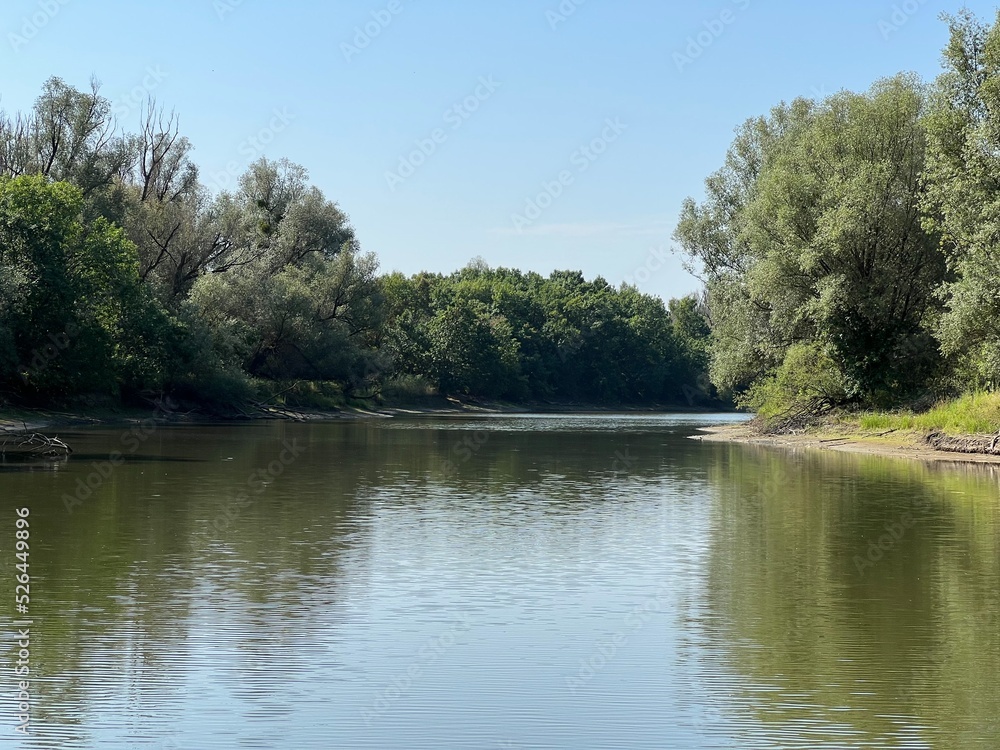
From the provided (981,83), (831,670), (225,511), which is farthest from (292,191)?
(831,670)

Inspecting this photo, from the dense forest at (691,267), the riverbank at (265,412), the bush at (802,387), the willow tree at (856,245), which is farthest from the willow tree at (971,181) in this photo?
the riverbank at (265,412)

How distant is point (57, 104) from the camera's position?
6950 centimetres

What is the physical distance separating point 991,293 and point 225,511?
26305 mm

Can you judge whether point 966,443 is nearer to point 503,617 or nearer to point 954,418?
point 954,418

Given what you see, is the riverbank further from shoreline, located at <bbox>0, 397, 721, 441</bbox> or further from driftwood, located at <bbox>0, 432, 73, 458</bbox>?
driftwood, located at <bbox>0, 432, 73, 458</bbox>

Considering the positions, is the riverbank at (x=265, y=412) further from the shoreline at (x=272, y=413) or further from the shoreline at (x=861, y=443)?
the shoreline at (x=861, y=443)

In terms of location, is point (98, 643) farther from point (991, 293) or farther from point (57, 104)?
point (57, 104)

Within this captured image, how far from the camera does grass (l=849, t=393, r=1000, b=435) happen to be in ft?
139

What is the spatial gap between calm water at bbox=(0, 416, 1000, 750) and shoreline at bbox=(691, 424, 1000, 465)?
434 inches

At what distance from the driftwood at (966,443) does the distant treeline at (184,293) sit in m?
39.3

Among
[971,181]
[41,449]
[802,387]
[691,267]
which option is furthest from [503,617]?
[691,267]

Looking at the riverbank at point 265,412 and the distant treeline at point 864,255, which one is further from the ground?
the distant treeline at point 864,255

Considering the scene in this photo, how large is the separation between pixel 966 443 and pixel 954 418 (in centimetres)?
237

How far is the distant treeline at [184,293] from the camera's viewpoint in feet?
192
